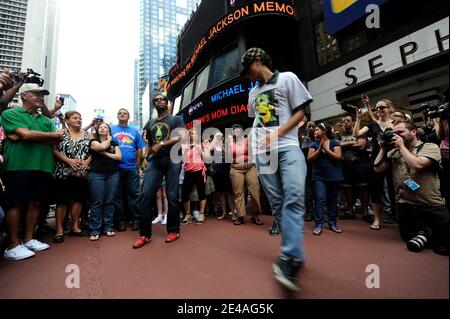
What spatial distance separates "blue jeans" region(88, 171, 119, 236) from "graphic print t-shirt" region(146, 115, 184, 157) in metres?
0.95

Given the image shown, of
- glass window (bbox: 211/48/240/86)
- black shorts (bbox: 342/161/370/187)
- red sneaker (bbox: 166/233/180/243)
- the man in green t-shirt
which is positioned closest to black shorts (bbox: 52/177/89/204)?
the man in green t-shirt

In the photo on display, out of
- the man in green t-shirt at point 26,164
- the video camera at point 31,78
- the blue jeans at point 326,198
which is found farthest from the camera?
the blue jeans at point 326,198

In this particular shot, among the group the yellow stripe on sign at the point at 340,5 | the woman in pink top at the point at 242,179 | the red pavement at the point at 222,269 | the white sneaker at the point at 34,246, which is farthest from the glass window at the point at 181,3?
the red pavement at the point at 222,269

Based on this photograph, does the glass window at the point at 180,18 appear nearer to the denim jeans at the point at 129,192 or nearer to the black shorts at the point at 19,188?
the denim jeans at the point at 129,192

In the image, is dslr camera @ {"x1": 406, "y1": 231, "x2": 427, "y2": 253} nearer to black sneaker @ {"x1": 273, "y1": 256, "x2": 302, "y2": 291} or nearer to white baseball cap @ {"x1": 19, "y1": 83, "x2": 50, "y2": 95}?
black sneaker @ {"x1": 273, "y1": 256, "x2": 302, "y2": 291}

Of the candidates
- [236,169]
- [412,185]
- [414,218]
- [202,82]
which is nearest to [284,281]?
[412,185]

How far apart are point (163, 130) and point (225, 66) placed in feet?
25.6

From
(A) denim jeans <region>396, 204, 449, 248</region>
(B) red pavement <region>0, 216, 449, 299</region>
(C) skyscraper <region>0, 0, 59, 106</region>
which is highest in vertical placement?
(C) skyscraper <region>0, 0, 59, 106</region>

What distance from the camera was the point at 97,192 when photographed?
119 inches

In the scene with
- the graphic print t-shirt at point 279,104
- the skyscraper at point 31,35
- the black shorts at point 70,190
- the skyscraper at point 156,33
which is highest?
the skyscraper at point 156,33

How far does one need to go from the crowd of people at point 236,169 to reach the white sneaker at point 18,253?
11mm

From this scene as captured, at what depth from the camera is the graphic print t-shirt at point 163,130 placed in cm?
272

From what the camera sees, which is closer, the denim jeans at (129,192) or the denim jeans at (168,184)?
the denim jeans at (168,184)

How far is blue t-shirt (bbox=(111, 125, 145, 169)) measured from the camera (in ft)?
12.0
